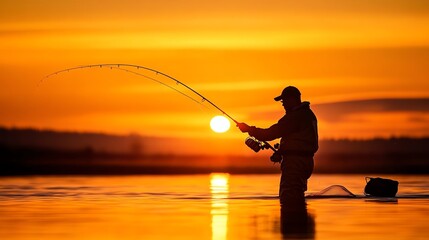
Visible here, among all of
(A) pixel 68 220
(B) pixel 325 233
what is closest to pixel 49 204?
(A) pixel 68 220

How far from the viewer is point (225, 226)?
17.5 metres

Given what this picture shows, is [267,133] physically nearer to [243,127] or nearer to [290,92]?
[243,127]

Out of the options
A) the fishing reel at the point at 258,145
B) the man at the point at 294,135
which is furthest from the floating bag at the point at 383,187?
the man at the point at 294,135

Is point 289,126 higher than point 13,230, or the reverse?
point 289,126

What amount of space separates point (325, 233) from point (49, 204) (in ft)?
31.6

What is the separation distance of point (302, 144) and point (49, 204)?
→ 6169 mm

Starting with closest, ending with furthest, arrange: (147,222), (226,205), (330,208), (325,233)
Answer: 1. (325,233)
2. (147,222)
3. (330,208)
4. (226,205)

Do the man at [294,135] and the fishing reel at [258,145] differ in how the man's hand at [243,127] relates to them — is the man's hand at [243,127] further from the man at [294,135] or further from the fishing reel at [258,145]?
the fishing reel at [258,145]

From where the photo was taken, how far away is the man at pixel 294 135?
20.8 metres

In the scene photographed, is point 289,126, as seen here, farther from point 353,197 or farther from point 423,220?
point 353,197

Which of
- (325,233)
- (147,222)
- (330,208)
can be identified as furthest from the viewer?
(330,208)

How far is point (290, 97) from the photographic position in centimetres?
2091

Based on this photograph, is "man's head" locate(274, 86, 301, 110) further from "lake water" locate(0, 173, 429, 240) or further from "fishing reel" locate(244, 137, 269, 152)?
"lake water" locate(0, 173, 429, 240)

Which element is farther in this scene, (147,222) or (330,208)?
(330,208)
